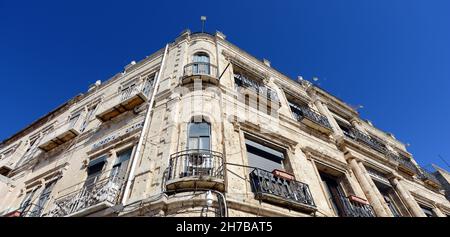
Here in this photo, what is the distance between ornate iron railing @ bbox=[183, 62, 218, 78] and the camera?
37.8 ft

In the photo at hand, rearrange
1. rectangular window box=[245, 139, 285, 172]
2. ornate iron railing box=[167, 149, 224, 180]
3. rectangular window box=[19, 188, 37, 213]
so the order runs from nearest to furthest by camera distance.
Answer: ornate iron railing box=[167, 149, 224, 180] → rectangular window box=[245, 139, 285, 172] → rectangular window box=[19, 188, 37, 213]

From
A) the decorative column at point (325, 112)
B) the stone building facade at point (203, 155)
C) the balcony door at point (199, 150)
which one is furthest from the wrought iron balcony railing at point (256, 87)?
the balcony door at point (199, 150)

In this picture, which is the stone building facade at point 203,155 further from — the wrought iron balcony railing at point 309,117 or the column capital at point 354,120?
the column capital at point 354,120

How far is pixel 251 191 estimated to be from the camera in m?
7.54

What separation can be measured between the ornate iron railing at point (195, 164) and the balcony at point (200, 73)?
12.8 ft

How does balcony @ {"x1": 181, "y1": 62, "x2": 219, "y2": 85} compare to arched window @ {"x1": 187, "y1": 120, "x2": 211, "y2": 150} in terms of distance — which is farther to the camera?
balcony @ {"x1": 181, "y1": 62, "x2": 219, "y2": 85}

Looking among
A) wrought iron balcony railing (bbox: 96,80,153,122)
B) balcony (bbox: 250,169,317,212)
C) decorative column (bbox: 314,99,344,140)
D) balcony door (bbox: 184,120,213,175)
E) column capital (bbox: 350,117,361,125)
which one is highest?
column capital (bbox: 350,117,361,125)

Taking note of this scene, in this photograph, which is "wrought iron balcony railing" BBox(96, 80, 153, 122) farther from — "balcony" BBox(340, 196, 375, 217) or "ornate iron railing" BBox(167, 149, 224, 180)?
"balcony" BBox(340, 196, 375, 217)

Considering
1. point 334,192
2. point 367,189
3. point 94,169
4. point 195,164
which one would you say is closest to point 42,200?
point 94,169

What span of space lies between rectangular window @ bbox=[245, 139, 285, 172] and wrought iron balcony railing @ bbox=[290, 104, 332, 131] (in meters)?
3.12

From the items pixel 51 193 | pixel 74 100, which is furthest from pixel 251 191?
pixel 74 100

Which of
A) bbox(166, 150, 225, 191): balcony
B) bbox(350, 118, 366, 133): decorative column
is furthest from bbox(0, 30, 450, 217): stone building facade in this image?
bbox(350, 118, 366, 133): decorative column

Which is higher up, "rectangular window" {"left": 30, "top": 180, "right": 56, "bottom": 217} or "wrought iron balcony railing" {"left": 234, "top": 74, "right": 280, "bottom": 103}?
"wrought iron balcony railing" {"left": 234, "top": 74, "right": 280, "bottom": 103}

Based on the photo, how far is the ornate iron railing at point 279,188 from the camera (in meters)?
7.49
